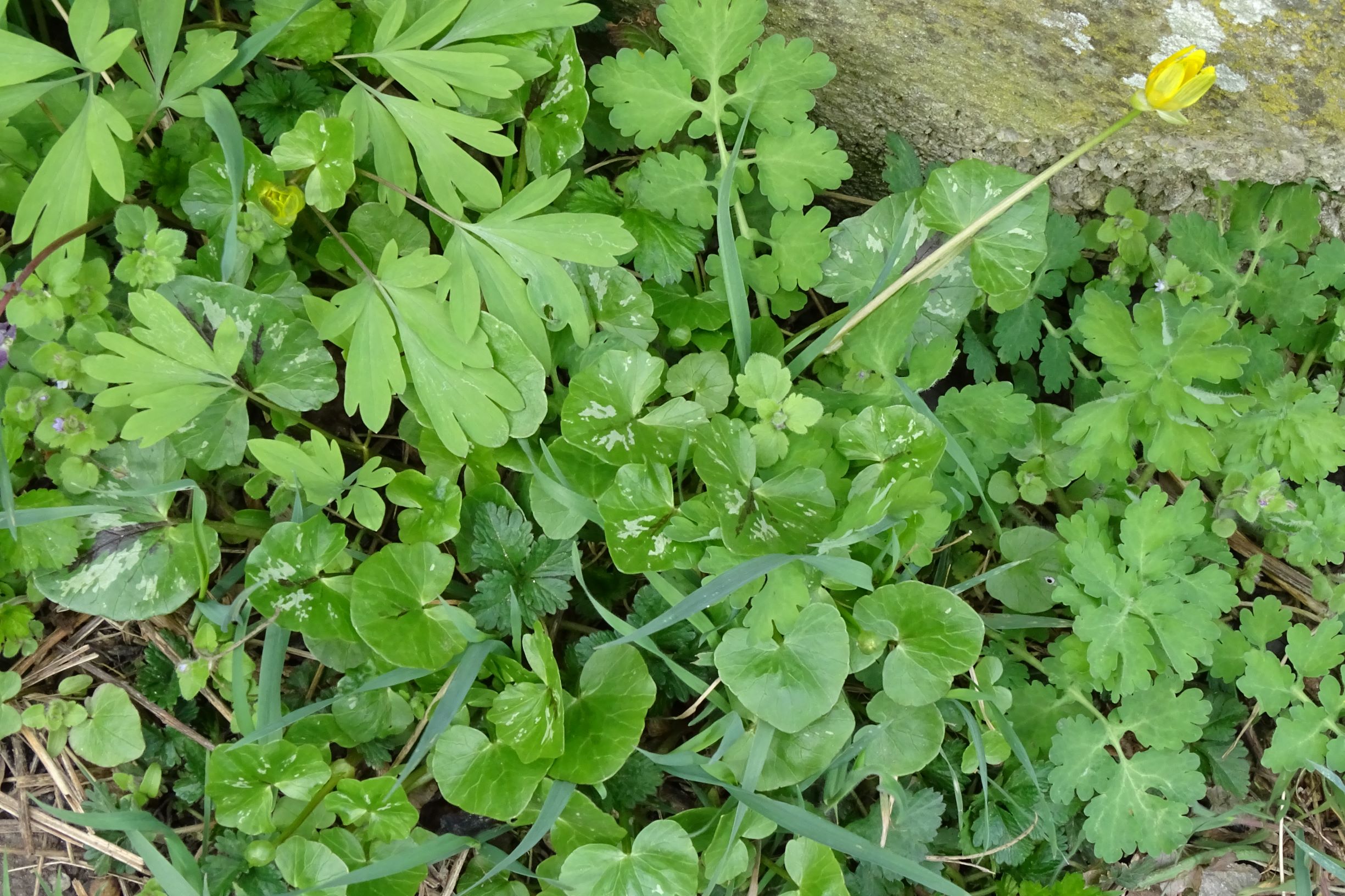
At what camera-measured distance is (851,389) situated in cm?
209

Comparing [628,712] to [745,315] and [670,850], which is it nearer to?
[670,850]

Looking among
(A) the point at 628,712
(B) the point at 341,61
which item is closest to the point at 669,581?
(A) the point at 628,712

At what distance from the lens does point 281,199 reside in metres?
1.80

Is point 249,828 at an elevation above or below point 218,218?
below

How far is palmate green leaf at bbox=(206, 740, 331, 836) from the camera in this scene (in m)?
1.74

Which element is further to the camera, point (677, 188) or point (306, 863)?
point (677, 188)

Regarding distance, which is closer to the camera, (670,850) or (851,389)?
(670,850)

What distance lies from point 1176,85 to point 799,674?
4.45ft

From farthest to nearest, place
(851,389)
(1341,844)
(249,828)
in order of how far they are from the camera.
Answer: (1341,844), (851,389), (249,828)

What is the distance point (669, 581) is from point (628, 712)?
300 mm

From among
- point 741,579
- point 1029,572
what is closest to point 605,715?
point 741,579

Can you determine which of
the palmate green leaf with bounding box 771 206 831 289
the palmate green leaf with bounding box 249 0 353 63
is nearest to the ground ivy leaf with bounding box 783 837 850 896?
the palmate green leaf with bounding box 771 206 831 289

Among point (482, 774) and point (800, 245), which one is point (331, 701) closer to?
point (482, 774)

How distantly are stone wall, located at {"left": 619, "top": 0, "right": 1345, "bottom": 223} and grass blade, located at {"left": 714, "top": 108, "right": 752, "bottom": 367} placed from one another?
397 millimetres
